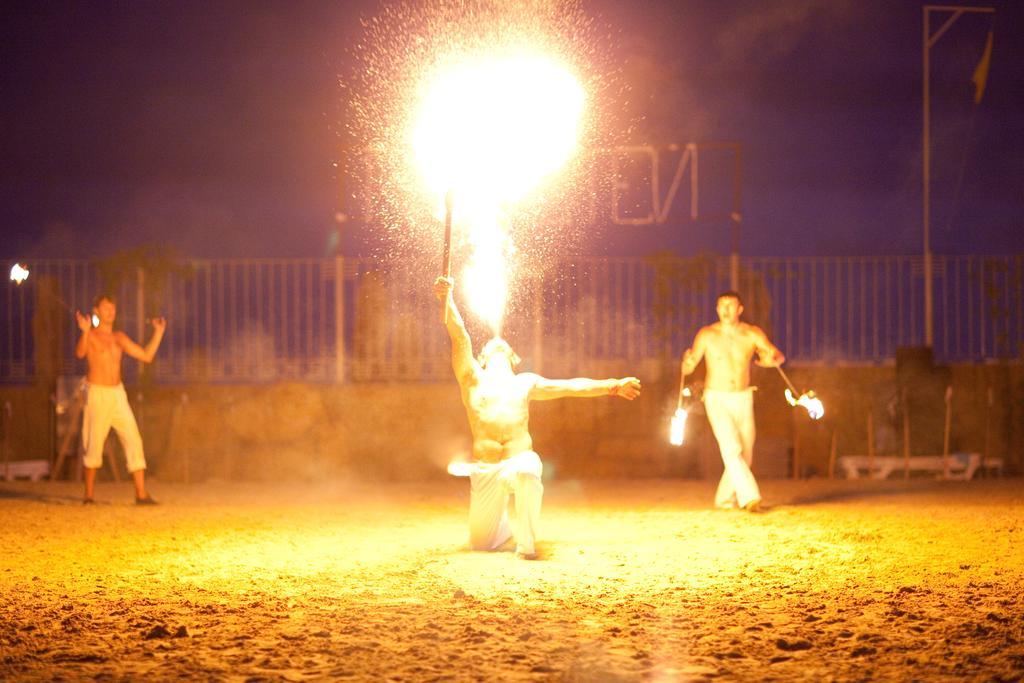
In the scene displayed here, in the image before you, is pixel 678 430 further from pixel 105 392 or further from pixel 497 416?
pixel 105 392

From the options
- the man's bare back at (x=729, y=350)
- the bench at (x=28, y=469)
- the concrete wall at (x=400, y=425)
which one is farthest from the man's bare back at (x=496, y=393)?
the bench at (x=28, y=469)

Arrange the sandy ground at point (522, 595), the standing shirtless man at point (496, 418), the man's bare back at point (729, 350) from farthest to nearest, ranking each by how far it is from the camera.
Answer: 1. the man's bare back at point (729, 350)
2. the standing shirtless man at point (496, 418)
3. the sandy ground at point (522, 595)

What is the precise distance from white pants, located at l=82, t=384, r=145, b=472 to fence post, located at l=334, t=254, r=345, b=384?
3.79 meters

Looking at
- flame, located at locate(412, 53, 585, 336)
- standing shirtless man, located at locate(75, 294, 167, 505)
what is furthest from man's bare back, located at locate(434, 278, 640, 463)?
standing shirtless man, located at locate(75, 294, 167, 505)

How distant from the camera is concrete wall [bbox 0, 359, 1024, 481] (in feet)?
54.6

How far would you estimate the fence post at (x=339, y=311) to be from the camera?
16078mm

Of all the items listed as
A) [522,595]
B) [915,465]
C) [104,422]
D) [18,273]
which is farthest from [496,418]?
[915,465]

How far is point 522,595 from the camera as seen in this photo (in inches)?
288

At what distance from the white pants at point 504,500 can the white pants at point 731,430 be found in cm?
353

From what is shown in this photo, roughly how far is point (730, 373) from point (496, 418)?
13.3 ft

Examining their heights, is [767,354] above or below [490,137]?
below

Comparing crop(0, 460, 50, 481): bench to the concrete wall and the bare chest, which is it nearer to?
the concrete wall

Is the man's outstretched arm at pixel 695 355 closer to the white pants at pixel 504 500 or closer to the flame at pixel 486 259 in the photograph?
the flame at pixel 486 259

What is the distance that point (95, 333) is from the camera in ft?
42.5
